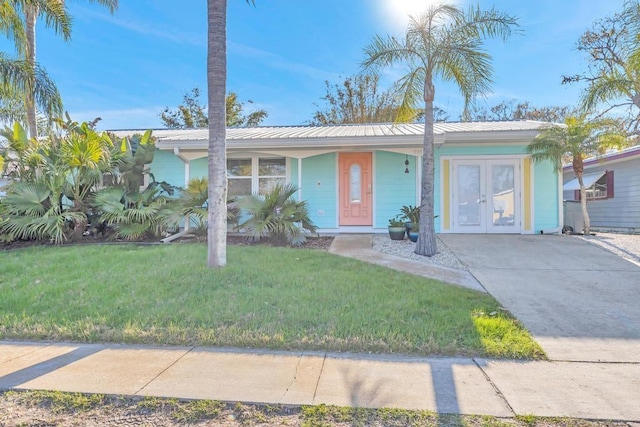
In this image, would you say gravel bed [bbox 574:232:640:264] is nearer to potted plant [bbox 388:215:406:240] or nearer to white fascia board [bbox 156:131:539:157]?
white fascia board [bbox 156:131:539:157]

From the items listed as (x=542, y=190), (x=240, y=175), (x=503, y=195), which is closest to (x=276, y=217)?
(x=240, y=175)

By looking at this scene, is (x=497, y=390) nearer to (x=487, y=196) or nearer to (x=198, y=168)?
(x=487, y=196)

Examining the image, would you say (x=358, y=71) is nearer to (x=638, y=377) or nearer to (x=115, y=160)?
(x=115, y=160)

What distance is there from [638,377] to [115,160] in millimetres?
11043

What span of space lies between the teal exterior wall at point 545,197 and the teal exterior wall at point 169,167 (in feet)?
36.4

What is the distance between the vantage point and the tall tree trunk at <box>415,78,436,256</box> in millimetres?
7887

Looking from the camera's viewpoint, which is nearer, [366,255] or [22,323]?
[22,323]

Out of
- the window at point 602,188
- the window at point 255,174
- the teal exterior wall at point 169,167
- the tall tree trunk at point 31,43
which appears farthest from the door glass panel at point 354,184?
the tall tree trunk at point 31,43

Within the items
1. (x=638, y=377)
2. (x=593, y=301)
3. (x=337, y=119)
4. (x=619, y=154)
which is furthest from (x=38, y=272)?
(x=337, y=119)

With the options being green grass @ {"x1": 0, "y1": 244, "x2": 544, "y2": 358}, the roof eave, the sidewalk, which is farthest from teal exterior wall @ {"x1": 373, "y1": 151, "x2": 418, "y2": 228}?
the sidewalk

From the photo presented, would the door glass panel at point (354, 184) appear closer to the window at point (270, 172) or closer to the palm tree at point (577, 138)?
the window at point (270, 172)

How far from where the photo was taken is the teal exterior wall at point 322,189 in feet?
37.2

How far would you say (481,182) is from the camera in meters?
10.8

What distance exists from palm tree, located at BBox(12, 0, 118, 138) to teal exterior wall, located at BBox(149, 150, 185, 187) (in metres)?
3.46
